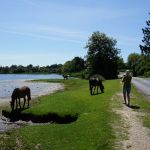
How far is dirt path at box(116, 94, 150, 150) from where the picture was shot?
55.8 ft

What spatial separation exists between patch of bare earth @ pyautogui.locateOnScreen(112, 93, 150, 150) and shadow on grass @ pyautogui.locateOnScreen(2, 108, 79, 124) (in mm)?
3461

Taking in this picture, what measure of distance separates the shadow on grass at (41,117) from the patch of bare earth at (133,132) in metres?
3.46

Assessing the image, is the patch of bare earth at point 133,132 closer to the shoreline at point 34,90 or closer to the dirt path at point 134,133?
the dirt path at point 134,133

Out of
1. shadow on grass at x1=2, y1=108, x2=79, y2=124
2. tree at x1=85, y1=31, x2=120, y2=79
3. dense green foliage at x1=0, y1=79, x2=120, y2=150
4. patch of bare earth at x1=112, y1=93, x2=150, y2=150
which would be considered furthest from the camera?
tree at x1=85, y1=31, x2=120, y2=79

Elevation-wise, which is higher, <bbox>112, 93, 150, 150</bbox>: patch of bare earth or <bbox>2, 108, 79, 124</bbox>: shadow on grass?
<bbox>112, 93, 150, 150</bbox>: patch of bare earth

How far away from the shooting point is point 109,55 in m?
127

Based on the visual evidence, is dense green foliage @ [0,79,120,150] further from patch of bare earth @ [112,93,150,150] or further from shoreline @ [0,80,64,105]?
shoreline @ [0,80,64,105]

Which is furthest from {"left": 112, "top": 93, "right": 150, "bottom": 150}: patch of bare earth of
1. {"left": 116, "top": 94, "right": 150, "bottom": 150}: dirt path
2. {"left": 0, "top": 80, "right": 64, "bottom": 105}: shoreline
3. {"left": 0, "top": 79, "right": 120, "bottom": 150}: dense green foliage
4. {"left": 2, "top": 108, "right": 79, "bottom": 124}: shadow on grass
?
{"left": 0, "top": 80, "right": 64, "bottom": 105}: shoreline

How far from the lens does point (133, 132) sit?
65.5 ft

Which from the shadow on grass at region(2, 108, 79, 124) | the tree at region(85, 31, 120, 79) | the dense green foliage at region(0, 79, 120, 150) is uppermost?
the tree at region(85, 31, 120, 79)

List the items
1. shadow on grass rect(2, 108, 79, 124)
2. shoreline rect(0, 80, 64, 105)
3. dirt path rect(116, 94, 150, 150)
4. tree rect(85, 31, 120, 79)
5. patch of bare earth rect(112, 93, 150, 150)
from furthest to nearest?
tree rect(85, 31, 120, 79) → shoreline rect(0, 80, 64, 105) → shadow on grass rect(2, 108, 79, 124) → patch of bare earth rect(112, 93, 150, 150) → dirt path rect(116, 94, 150, 150)

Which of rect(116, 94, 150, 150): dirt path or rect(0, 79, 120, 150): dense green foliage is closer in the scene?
rect(116, 94, 150, 150): dirt path

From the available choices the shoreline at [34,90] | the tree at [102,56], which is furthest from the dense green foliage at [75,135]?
the tree at [102,56]

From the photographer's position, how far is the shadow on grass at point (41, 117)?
2805cm
